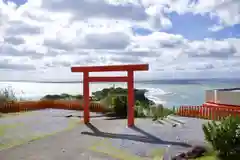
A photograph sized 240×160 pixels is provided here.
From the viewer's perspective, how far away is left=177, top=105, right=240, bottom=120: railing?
A: 15.1 m

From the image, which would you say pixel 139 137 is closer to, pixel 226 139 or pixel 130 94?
pixel 130 94

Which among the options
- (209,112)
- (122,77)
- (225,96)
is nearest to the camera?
(122,77)

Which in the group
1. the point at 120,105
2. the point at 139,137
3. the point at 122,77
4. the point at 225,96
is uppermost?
the point at 122,77

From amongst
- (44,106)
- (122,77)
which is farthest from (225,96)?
(44,106)

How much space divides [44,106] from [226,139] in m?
17.5

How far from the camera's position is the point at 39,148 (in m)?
9.95

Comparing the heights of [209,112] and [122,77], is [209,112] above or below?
below

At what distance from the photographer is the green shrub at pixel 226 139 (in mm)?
8156

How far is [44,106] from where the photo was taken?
76.6ft

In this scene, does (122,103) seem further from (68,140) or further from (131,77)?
(68,140)

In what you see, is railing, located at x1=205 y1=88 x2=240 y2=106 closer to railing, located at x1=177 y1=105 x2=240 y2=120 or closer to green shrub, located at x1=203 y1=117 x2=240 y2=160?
railing, located at x1=177 y1=105 x2=240 y2=120

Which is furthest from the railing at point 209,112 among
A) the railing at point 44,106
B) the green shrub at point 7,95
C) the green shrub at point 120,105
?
the green shrub at point 7,95

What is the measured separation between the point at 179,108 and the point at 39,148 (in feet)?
32.8

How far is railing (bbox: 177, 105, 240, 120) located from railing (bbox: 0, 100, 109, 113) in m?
5.51
